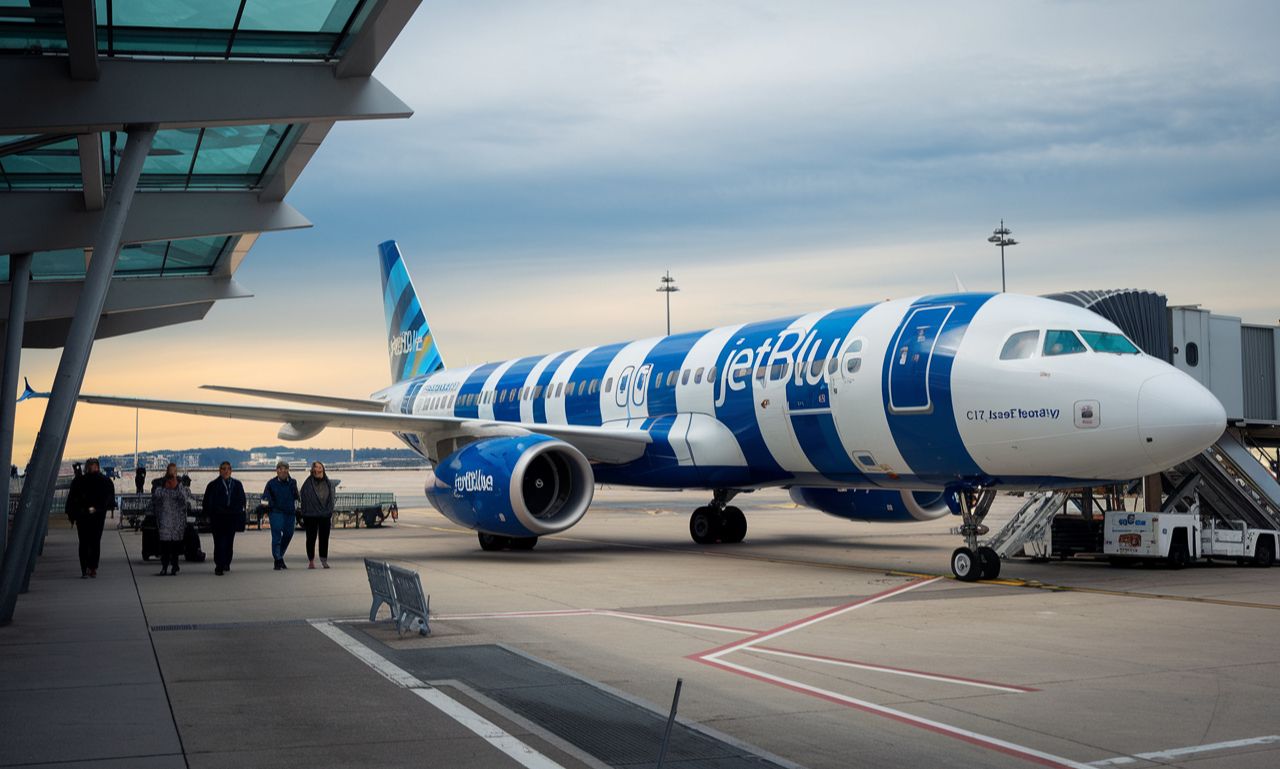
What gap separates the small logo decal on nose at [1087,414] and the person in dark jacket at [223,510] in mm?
10522

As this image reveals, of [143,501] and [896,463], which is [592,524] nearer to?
[143,501]

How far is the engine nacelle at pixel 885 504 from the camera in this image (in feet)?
66.9

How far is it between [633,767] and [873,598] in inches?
302

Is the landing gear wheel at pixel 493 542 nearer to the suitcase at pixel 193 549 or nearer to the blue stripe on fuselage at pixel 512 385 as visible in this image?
the blue stripe on fuselage at pixel 512 385

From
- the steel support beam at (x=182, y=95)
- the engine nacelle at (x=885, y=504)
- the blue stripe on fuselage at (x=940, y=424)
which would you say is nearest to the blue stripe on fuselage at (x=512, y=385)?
the engine nacelle at (x=885, y=504)

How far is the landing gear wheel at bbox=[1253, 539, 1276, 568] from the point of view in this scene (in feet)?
54.9

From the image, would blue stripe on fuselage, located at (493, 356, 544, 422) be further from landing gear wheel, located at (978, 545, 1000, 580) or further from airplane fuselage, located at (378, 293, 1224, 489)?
landing gear wheel, located at (978, 545, 1000, 580)

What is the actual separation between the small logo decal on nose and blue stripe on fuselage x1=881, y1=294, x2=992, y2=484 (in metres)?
1.48

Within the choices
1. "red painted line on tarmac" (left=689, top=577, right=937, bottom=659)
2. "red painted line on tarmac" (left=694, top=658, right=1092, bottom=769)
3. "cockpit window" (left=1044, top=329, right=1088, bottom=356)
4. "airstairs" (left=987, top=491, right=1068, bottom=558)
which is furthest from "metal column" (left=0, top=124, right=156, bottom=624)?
"airstairs" (left=987, top=491, right=1068, bottom=558)

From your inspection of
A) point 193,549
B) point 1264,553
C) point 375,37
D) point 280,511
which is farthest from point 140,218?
point 1264,553

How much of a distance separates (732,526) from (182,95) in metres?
13.1

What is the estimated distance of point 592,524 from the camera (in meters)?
28.8

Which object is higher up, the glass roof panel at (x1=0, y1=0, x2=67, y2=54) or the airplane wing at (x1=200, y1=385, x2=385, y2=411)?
the glass roof panel at (x1=0, y1=0, x2=67, y2=54)

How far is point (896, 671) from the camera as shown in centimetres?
850
